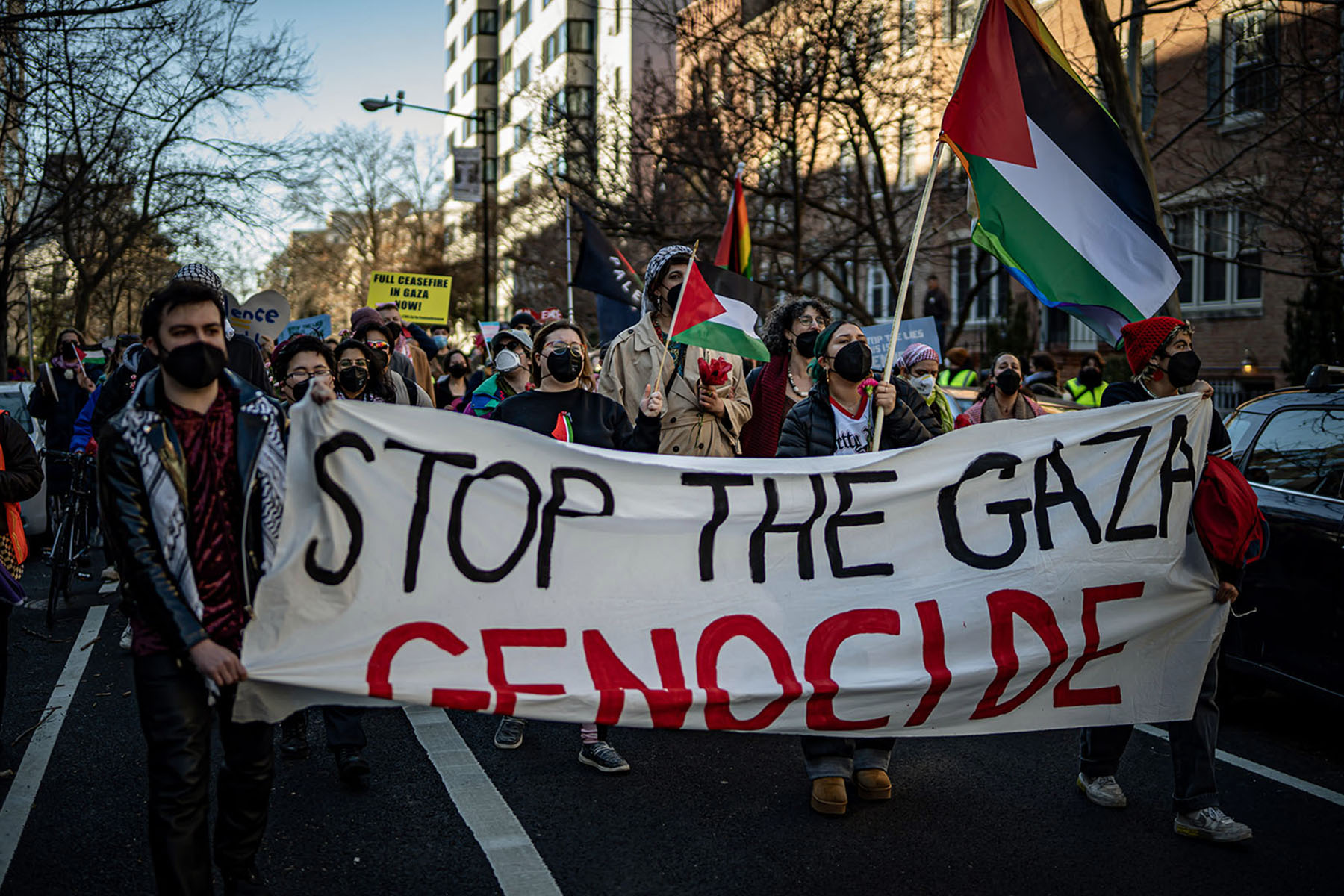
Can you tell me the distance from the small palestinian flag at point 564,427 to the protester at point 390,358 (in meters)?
1.10

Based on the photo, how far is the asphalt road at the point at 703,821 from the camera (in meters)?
4.14

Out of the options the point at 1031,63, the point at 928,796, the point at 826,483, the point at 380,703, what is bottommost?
the point at 928,796

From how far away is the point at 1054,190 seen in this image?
4977mm

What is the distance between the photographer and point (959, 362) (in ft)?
48.1

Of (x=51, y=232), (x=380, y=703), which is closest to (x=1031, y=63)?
(x=380, y=703)

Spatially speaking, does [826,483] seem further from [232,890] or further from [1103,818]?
A: [232,890]

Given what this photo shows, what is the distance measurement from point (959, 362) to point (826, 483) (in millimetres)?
10768

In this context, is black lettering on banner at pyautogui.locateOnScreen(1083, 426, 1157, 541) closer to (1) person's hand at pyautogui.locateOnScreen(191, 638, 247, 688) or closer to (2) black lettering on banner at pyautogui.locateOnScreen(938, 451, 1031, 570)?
(2) black lettering on banner at pyautogui.locateOnScreen(938, 451, 1031, 570)

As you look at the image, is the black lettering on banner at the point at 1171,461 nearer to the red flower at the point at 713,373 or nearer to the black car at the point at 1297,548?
the black car at the point at 1297,548

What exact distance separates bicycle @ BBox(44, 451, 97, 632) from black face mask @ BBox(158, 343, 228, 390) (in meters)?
5.99

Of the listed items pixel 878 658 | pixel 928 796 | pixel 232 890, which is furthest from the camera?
pixel 928 796

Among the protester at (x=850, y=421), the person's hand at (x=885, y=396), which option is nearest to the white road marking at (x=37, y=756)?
the protester at (x=850, y=421)

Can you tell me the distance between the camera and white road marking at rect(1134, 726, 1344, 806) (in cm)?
506

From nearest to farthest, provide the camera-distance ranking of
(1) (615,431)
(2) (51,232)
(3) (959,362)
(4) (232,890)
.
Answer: (4) (232,890) < (1) (615,431) < (3) (959,362) < (2) (51,232)
